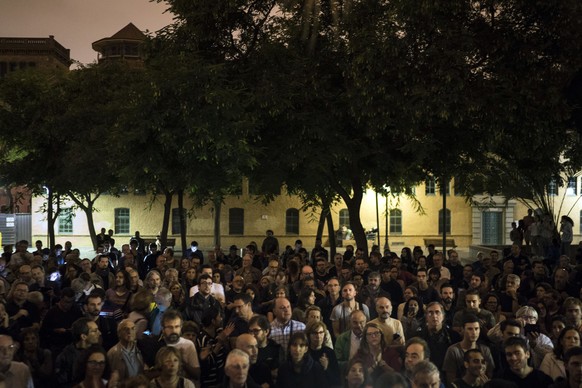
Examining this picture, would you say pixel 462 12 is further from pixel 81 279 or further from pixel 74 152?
pixel 74 152

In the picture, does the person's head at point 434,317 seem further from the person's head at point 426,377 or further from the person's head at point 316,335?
the person's head at point 426,377

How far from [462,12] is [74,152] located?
50.8 feet

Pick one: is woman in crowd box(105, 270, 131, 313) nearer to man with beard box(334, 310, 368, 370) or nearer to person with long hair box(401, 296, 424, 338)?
man with beard box(334, 310, 368, 370)

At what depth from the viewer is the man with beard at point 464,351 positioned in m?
7.85

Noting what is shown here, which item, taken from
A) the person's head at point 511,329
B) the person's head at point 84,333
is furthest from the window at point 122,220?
the person's head at point 511,329

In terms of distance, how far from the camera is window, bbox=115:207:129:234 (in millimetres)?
47250

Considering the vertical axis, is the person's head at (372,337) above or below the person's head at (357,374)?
above

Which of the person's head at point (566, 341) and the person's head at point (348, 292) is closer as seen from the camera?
the person's head at point (566, 341)

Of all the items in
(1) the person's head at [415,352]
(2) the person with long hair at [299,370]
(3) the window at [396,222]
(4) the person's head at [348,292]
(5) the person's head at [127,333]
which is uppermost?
(3) the window at [396,222]

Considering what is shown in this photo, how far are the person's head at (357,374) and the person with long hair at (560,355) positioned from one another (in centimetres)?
213

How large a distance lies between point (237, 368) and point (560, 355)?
3717 millimetres

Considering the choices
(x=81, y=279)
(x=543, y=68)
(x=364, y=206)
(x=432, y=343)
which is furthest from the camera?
(x=364, y=206)

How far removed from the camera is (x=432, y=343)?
8672 mm

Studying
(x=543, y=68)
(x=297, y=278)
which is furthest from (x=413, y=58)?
(x=297, y=278)
